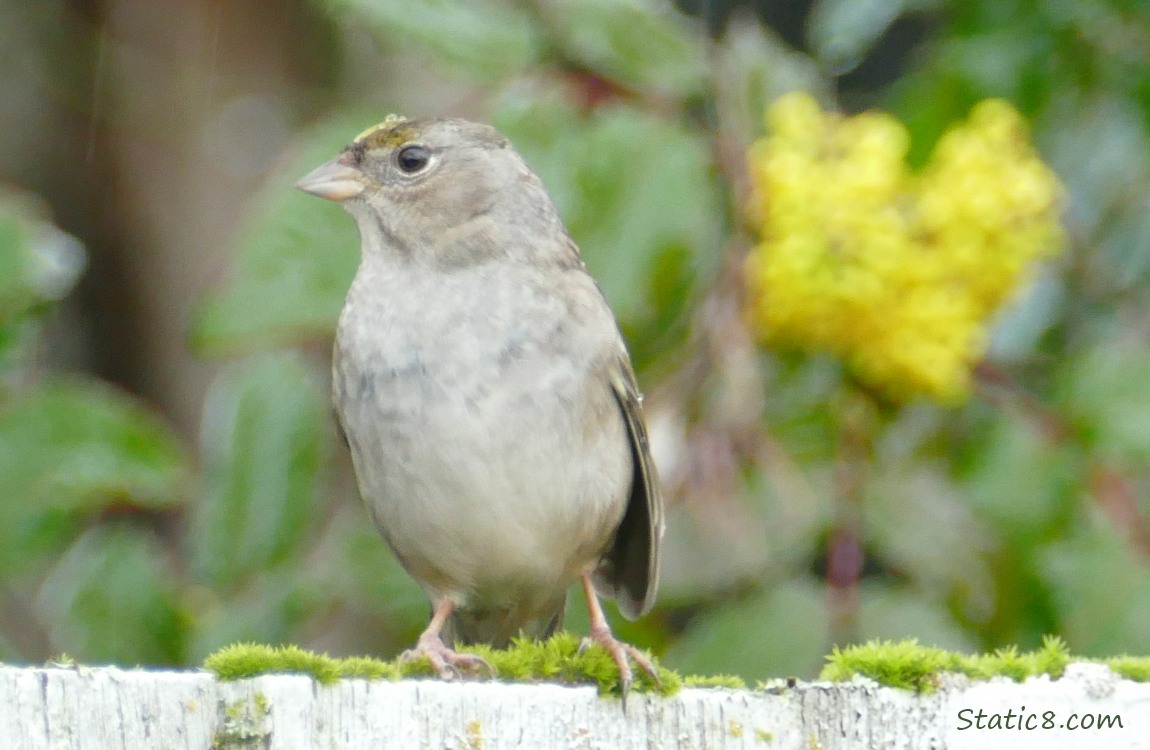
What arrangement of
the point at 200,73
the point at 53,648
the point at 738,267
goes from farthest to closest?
the point at 200,73
the point at 53,648
the point at 738,267

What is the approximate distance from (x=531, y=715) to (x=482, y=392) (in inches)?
42.2

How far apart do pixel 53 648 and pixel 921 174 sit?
2081 mm

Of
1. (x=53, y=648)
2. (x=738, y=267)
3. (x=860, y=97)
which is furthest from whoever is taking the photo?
(x=860, y=97)

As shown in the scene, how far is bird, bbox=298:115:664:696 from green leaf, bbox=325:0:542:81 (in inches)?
8.6

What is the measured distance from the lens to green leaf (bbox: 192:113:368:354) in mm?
2990

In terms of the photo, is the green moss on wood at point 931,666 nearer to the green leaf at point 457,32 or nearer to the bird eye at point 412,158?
the green leaf at point 457,32

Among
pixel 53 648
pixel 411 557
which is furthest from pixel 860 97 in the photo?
pixel 53 648

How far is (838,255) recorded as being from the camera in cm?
309

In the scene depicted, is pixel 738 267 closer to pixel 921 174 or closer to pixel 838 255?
pixel 838 255

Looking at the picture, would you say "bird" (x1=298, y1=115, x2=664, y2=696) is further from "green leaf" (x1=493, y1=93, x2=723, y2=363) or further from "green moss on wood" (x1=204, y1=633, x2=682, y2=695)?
"green moss on wood" (x1=204, y1=633, x2=682, y2=695)

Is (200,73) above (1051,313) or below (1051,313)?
above

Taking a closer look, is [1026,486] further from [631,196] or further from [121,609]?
[121,609]

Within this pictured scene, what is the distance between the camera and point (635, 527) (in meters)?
3.33

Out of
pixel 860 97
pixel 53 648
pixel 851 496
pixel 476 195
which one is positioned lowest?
pixel 53 648
